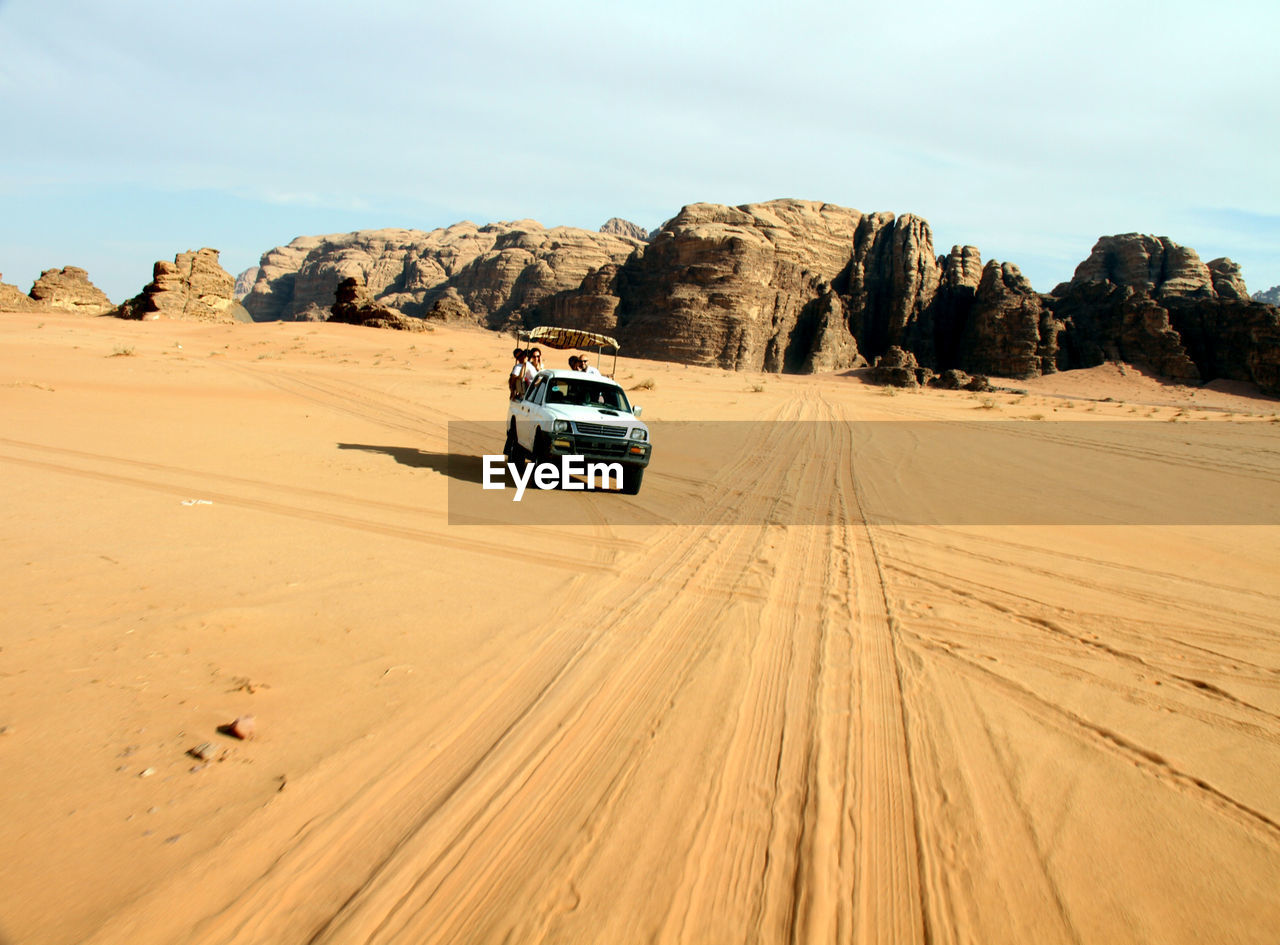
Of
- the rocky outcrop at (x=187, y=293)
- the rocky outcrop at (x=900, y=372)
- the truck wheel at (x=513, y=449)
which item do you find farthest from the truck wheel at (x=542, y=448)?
the rocky outcrop at (x=187, y=293)

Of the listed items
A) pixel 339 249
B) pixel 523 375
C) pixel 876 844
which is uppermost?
pixel 339 249

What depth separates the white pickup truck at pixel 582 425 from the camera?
394 inches

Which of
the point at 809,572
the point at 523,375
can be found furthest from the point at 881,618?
the point at 523,375

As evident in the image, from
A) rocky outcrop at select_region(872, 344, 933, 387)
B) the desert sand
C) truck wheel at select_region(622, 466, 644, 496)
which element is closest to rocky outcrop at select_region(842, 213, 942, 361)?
rocky outcrop at select_region(872, 344, 933, 387)

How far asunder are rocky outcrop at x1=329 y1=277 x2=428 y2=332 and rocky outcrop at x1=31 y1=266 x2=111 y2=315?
1880 cm

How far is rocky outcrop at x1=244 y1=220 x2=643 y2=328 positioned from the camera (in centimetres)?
7531

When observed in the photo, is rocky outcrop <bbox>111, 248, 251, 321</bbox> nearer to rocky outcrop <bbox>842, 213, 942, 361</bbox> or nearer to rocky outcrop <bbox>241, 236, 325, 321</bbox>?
rocky outcrop <bbox>842, 213, 942, 361</bbox>

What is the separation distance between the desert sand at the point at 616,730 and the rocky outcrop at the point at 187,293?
139 ft

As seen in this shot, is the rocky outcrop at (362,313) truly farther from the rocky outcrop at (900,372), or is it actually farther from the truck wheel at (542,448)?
the truck wheel at (542,448)

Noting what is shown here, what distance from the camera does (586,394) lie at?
1133 cm

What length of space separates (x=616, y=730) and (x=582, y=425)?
6706 mm

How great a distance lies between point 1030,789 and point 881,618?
7.12ft

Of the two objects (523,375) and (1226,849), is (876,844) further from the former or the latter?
(523,375)

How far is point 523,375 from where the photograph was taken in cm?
1245
